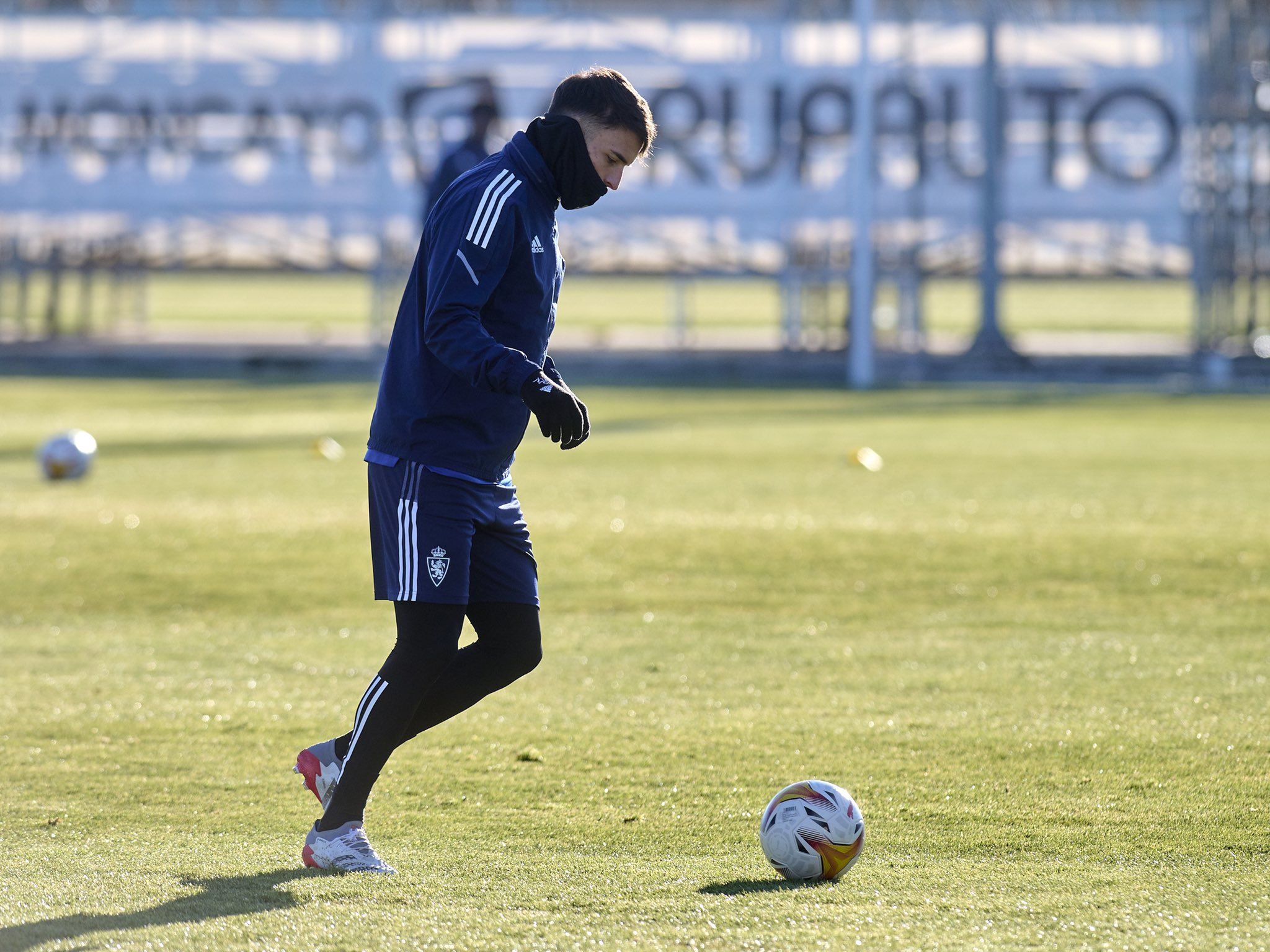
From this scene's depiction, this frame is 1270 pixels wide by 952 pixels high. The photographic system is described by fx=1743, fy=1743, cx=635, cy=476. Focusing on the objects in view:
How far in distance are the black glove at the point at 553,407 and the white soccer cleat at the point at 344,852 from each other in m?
1.07

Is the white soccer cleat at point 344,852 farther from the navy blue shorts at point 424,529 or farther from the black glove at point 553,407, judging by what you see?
the black glove at point 553,407

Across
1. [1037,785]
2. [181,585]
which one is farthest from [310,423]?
[1037,785]

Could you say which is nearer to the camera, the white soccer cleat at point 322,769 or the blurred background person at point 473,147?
the white soccer cleat at point 322,769

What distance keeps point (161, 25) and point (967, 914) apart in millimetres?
24299

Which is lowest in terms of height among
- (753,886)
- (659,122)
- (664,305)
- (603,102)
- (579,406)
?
(664,305)

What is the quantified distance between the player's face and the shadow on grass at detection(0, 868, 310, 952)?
5.96ft

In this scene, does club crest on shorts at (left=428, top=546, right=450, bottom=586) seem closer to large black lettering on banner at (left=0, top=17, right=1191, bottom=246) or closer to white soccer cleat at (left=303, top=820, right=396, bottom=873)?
white soccer cleat at (left=303, top=820, right=396, bottom=873)

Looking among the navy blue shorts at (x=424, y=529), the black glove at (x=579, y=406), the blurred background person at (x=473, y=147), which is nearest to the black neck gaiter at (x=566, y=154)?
the black glove at (x=579, y=406)

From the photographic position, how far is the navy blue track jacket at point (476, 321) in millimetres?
3953

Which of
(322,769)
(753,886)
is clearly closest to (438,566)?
(322,769)

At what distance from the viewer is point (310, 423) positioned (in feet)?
54.2

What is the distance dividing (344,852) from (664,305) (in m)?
54.3

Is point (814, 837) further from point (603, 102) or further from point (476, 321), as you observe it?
point (603, 102)

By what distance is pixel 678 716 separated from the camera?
593cm
